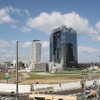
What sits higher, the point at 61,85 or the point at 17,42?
the point at 17,42

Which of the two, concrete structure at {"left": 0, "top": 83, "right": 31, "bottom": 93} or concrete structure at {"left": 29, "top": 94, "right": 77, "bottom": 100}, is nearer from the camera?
concrete structure at {"left": 29, "top": 94, "right": 77, "bottom": 100}

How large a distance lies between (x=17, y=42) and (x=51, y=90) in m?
60.5

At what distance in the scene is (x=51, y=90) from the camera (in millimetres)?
84000

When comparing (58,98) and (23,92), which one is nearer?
(58,98)

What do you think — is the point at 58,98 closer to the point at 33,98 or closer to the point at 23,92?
the point at 33,98

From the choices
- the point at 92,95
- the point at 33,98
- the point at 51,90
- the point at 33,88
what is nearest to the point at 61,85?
the point at 51,90

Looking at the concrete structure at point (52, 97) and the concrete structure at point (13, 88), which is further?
the concrete structure at point (13, 88)

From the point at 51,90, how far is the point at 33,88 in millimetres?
5913

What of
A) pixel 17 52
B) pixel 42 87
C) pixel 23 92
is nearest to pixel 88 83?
pixel 42 87

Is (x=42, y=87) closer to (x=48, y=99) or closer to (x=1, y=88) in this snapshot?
(x=1, y=88)

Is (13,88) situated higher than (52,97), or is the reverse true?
(52,97)

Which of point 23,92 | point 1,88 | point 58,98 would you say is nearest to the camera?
point 58,98

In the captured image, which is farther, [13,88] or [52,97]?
[13,88]

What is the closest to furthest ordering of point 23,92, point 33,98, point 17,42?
point 17,42 < point 33,98 < point 23,92
